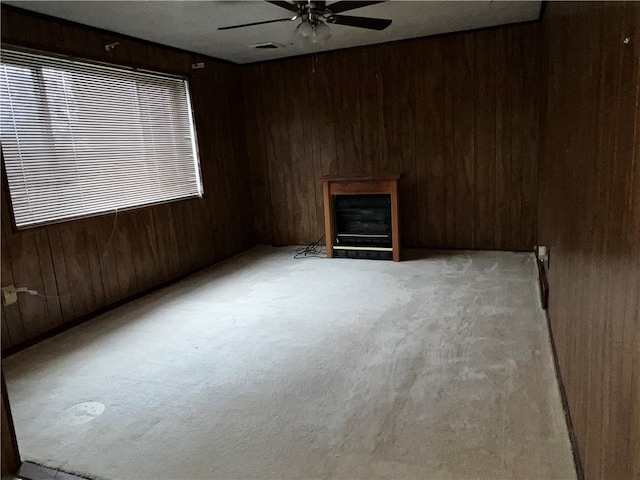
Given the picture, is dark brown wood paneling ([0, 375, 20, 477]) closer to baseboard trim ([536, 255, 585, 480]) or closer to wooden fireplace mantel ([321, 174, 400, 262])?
baseboard trim ([536, 255, 585, 480])

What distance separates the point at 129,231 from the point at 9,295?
1143mm

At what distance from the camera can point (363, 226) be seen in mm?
4910

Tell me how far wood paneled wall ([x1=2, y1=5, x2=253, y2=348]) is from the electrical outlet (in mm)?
49

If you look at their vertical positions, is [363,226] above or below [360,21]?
below

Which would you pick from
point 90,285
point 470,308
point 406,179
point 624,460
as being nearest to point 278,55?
point 406,179

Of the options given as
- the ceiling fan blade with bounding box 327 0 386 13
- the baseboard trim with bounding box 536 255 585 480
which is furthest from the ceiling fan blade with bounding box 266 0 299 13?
the baseboard trim with bounding box 536 255 585 480

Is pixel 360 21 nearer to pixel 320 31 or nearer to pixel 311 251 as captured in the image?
pixel 320 31

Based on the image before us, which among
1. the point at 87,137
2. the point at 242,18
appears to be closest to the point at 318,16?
the point at 242,18

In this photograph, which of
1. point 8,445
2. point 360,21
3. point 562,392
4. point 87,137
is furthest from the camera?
point 87,137

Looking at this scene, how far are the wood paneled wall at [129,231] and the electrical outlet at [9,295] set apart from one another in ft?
0.16

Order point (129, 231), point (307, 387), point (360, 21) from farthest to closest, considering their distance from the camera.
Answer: point (129, 231) → point (360, 21) → point (307, 387)

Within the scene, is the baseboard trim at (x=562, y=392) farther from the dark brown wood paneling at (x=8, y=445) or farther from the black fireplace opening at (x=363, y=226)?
the dark brown wood paneling at (x=8, y=445)

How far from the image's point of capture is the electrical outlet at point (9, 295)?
9.76 ft

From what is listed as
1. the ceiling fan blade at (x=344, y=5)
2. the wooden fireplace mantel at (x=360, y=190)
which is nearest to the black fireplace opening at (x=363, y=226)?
the wooden fireplace mantel at (x=360, y=190)
